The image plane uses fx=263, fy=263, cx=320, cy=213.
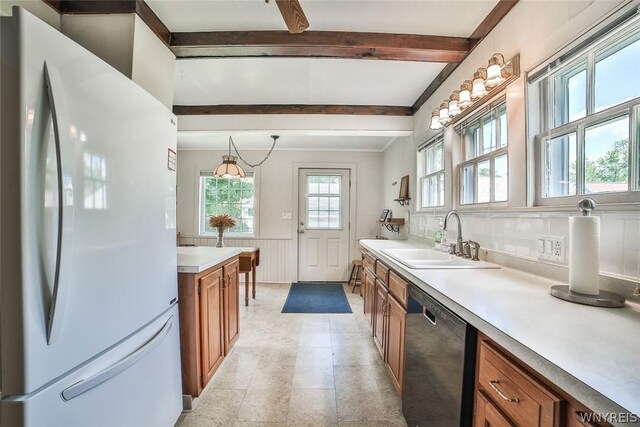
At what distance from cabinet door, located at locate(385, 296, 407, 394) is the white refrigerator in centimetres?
124

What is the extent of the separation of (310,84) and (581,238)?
229 centimetres

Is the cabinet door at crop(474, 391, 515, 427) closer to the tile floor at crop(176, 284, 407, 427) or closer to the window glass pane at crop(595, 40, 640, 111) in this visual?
the tile floor at crop(176, 284, 407, 427)

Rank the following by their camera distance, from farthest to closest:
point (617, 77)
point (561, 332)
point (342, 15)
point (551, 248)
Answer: point (342, 15) < point (551, 248) < point (617, 77) < point (561, 332)

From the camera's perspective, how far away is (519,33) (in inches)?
56.8

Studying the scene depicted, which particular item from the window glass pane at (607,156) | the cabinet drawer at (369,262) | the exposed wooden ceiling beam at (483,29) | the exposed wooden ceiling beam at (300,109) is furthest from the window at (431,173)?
the window glass pane at (607,156)

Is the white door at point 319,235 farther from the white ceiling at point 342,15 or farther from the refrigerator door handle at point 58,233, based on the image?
the refrigerator door handle at point 58,233

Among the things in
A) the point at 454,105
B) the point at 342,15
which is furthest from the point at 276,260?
the point at 342,15

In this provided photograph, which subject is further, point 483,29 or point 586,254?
point 483,29

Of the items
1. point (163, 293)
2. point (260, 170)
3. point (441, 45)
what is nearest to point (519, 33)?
point (441, 45)

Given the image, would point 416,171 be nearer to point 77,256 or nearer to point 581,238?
point 581,238

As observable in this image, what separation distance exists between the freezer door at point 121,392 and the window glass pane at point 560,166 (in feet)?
6.51

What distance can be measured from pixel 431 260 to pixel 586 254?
100 centimetres

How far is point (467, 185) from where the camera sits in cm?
206

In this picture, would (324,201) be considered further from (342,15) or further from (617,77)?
(617,77)
